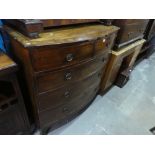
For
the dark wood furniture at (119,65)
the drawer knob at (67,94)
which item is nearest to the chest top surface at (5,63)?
the drawer knob at (67,94)

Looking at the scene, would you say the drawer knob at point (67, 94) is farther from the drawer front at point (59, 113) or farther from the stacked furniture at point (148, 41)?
the stacked furniture at point (148, 41)

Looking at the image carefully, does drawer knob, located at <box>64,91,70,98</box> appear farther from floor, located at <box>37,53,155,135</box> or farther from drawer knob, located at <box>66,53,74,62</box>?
floor, located at <box>37,53,155,135</box>

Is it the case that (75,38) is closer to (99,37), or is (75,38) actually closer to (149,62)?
(99,37)

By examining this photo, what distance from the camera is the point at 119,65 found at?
1784 millimetres

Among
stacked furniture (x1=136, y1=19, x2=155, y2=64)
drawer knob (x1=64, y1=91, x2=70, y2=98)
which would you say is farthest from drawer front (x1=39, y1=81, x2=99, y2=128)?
stacked furniture (x1=136, y1=19, x2=155, y2=64)

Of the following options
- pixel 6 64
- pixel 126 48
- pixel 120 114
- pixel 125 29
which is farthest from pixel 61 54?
pixel 120 114

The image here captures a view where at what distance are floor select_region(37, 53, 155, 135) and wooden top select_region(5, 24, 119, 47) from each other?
3.16ft

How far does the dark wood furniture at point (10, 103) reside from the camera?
79cm

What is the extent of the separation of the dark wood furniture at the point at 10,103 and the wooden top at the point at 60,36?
15cm

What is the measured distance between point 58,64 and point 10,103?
428 millimetres

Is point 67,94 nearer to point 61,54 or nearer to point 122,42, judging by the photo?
point 61,54

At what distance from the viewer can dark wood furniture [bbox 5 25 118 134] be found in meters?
0.79
